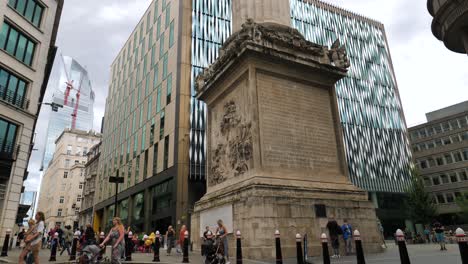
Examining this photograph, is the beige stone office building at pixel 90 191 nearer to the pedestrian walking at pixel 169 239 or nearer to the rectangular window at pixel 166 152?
the rectangular window at pixel 166 152

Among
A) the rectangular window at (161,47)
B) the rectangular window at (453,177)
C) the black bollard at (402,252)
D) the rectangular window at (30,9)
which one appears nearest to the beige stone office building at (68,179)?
the rectangular window at (161,47)

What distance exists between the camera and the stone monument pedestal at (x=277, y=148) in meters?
12.9

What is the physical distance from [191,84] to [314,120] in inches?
1073

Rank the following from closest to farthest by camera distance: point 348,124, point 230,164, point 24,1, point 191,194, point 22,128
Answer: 1. point 230,164
2. point 22,128
3. point 24,1
4. point 191,194
5. point 348,124

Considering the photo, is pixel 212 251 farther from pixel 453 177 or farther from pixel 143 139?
pixel 453 177

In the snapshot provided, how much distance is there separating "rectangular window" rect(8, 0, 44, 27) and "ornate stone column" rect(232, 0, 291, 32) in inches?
656

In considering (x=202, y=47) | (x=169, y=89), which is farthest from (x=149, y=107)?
(x=202, y=47)

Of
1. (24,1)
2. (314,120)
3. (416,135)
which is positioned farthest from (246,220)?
(416,135)

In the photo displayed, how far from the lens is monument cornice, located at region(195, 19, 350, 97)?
50.9ft

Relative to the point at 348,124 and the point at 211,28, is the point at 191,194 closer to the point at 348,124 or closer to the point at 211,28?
the point at 211,28

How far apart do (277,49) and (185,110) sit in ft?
83.4

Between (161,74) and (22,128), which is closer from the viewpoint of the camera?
(22,128)

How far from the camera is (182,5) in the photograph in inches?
1737

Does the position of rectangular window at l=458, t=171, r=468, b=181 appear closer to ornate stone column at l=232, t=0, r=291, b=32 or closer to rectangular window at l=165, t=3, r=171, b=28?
ornate stone column at l=232, t=0, r=291, b=32
